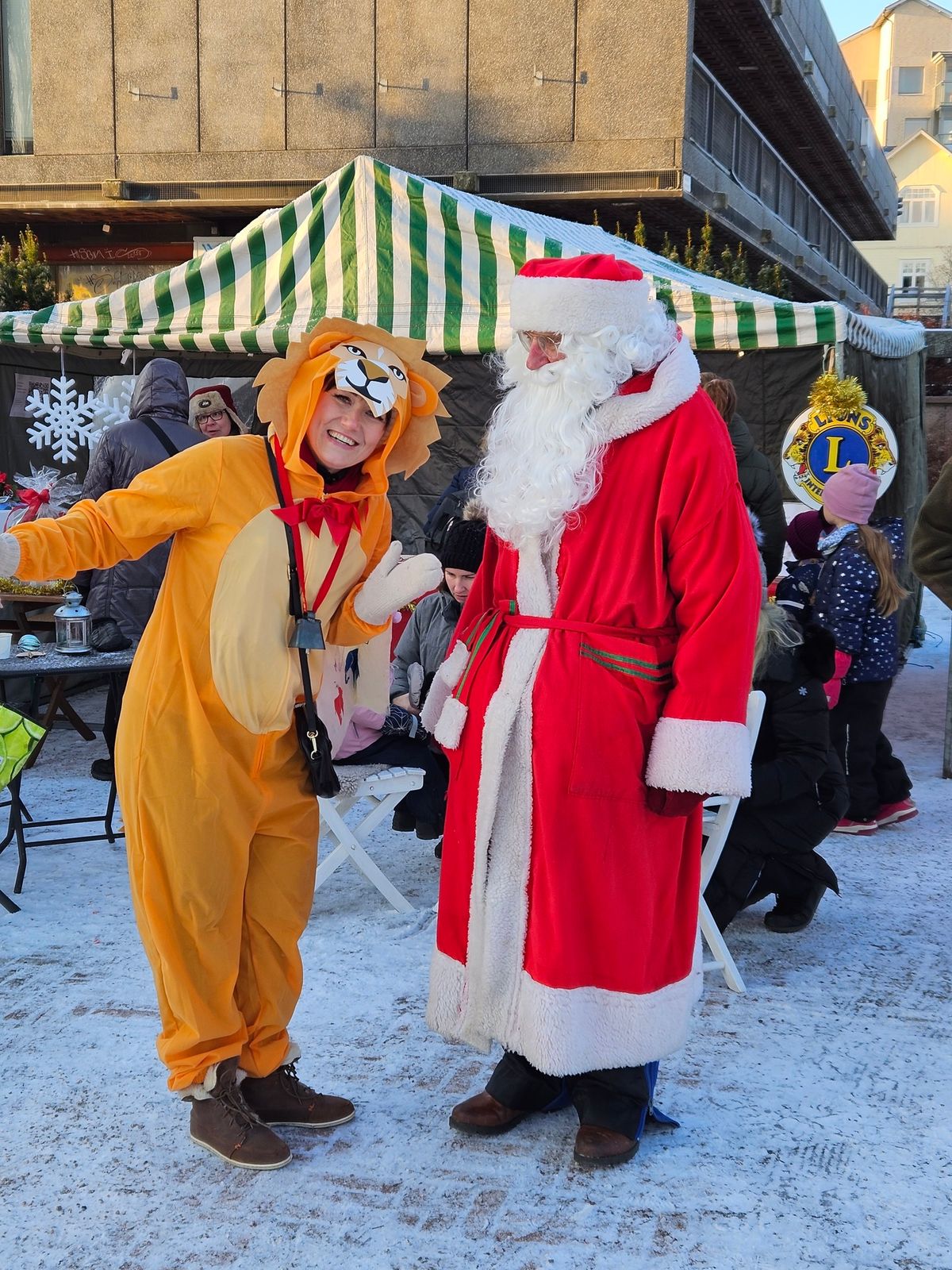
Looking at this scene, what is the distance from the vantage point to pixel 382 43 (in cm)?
1559

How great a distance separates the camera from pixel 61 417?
8.46 m

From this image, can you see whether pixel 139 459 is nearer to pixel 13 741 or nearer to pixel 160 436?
pixel 160 436

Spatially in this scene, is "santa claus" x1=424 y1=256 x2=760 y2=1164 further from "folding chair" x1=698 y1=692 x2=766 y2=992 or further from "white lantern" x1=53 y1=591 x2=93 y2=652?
"white lantern" x1=53 y1=591 x2=93 y2=652

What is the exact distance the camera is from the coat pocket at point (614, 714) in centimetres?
248

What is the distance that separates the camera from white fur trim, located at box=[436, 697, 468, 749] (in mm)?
2715

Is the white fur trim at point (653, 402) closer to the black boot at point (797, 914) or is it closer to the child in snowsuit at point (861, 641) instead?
the black boot at point (797, 914)

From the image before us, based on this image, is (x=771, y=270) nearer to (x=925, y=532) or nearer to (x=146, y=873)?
(x=925, y=532)

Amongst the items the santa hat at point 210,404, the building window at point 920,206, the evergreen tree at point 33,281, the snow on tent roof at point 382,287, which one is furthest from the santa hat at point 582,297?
the building window at point 920,206

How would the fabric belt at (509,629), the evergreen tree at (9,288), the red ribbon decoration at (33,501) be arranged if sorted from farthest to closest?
the evergreen tree at (9,288) → the red ribbon decoration at (33,501) → the fabric belt at (509,629)

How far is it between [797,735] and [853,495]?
6.22 feet

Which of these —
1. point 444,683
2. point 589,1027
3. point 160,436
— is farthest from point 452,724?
point 160,436

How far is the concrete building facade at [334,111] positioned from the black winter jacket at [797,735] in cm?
1288

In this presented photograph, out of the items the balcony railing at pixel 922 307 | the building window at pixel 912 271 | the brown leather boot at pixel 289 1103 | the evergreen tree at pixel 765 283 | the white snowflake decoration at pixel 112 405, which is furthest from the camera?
the building window at pixel 912 271

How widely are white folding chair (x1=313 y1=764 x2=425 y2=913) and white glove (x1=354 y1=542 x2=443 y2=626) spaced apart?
1.56m
